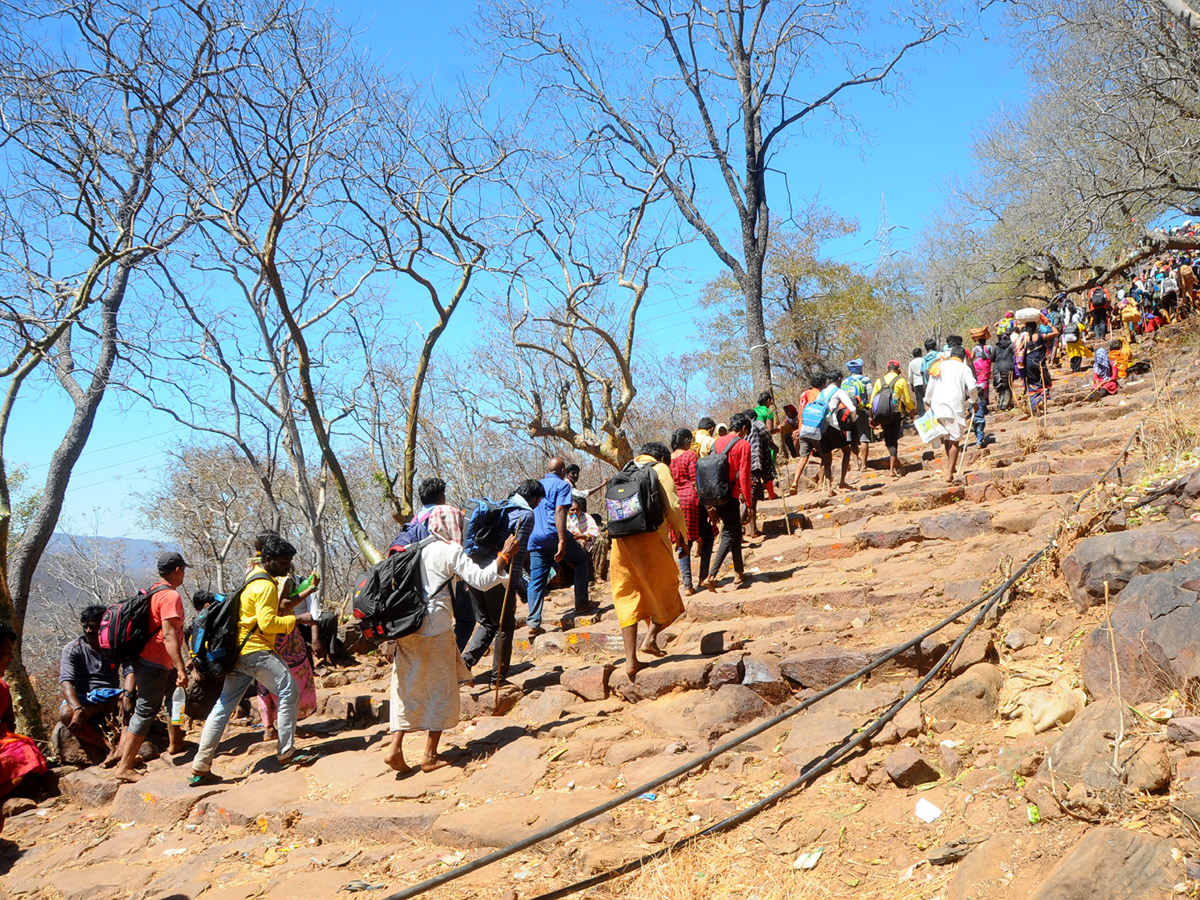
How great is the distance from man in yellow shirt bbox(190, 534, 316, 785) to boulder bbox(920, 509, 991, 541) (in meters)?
6.20

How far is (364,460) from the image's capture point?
3569cm

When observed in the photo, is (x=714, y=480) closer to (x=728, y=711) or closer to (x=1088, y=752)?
(x=728, y=711)

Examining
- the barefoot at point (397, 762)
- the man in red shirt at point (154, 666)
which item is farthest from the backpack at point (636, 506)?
the man in red shirt at point (154, 666)

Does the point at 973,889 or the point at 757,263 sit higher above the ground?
the point at 757,263

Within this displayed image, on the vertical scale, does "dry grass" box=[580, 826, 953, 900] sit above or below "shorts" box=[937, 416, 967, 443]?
below

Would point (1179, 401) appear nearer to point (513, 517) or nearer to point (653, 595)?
point (653, 595)

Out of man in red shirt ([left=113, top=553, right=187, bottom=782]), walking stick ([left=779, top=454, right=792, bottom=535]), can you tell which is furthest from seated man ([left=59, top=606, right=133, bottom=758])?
walking stick ([left=779, top=454, right=792, bottom=535])

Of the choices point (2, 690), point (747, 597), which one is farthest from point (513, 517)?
point (2, 690)

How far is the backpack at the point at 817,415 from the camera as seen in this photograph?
444 inches

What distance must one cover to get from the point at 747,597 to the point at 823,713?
2.84 metres

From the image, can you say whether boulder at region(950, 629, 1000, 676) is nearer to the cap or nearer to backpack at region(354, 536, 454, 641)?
backpack at region(354, 536, 454, 641)

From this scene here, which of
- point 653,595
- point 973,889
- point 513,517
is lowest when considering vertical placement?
point 973,889

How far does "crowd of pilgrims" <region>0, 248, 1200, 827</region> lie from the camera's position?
5.60 metres

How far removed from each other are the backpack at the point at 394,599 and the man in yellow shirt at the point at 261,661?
109 cm
